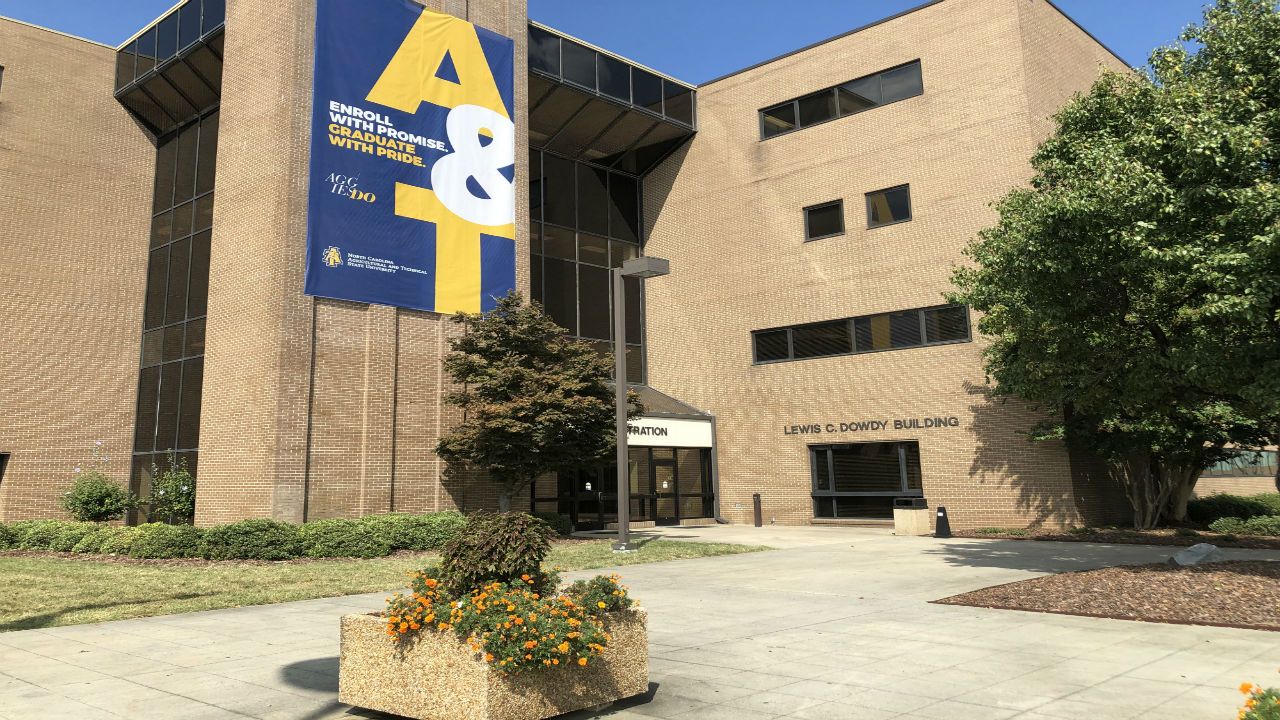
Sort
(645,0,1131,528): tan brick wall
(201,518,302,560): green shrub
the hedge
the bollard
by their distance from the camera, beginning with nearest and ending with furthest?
(201,518,302,560): green shrub < the hedge < the bollard < (645,0,1131,528): tan brick wall

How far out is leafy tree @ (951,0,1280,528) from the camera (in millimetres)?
10938

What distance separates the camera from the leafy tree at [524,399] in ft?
64.9

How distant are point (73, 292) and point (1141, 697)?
28.8m

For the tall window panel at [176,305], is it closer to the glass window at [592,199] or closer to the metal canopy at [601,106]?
the metal canopy at [601,106]

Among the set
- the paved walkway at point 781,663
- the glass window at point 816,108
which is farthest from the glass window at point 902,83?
the paved walkway at point 781,663

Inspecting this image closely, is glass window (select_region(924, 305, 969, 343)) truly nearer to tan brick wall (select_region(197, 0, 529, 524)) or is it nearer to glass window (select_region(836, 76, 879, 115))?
glass window (select_region(836, 76, 879, 115))

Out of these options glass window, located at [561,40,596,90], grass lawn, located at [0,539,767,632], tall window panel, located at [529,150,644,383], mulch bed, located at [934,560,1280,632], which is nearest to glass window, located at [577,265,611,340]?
tall window panel, located at [529,150,644,383]

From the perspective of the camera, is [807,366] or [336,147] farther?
[807,366]

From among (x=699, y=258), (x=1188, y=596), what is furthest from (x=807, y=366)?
(x=1188, y=596)

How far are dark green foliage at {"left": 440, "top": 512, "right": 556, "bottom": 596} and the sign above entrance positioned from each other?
65.4ft

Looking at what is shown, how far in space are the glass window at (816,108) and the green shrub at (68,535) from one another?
23.3m

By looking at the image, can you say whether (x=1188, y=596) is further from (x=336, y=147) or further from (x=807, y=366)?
(x=336, y=147)

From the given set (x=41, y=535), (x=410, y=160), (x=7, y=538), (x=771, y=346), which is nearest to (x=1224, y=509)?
(x=771, y=346)

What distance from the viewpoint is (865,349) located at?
2630 cm
